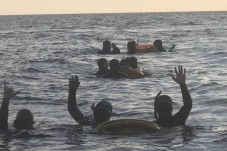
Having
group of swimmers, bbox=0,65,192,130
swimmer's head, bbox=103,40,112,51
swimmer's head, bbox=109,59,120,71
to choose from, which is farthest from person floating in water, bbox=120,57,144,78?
group of swimmers, bbox=0,65,192,130

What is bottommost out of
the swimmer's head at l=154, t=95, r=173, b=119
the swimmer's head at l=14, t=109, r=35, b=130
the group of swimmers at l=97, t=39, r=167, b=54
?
the swimmer's head at l=14, t=109, r=35, b=130

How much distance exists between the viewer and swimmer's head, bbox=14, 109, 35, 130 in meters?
11.3

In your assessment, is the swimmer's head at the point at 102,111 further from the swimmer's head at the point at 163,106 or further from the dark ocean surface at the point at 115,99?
the swimmer's head at the point at 163,106

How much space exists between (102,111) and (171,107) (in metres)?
1.44

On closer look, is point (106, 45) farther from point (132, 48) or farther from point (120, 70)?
point (120, 70)

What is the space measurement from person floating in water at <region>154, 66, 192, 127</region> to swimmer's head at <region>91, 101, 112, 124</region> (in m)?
0.97

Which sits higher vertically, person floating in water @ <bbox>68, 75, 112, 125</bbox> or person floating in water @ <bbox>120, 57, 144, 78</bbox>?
person floating in water @ <bbox>120, 57, 144, 78</bbox>

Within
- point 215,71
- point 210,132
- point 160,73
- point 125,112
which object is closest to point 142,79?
point 160,73

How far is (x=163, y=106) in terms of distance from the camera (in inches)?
429

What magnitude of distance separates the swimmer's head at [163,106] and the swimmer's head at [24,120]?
2609 millimetres

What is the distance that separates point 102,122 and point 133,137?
782mm

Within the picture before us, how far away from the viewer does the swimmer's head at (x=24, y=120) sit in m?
11.3

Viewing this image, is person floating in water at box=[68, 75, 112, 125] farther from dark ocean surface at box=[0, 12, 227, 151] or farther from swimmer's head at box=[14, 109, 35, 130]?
swimmer's head at box=[14, 109, 35, 130]

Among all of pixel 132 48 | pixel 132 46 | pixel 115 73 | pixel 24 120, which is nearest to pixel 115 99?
pixel 115 73
